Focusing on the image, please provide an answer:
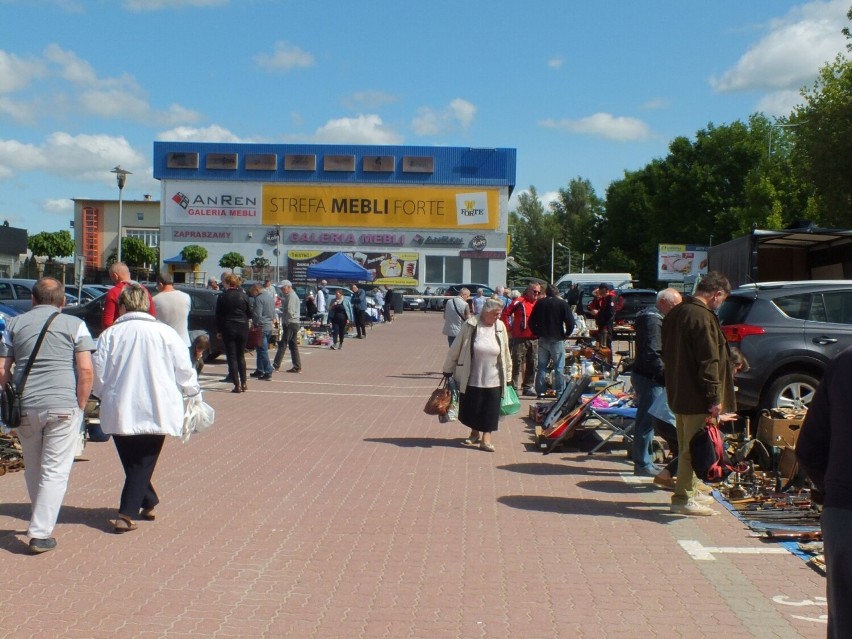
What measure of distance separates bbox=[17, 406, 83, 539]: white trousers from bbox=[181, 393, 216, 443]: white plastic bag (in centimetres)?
103

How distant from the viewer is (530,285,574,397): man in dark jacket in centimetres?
1562

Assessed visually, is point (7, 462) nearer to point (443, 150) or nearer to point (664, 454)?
point (664, 454)

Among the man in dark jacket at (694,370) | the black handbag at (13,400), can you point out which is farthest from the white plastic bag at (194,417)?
the man in dark jacket at (694,370)

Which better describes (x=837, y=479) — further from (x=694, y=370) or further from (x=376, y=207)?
(x=376, y=207)

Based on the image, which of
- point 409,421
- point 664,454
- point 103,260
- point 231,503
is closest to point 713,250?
point 409,421

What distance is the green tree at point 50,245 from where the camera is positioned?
8094cm

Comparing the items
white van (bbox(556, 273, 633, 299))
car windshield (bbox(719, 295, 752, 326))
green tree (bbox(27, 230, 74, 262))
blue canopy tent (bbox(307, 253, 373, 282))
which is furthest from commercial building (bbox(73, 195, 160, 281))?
car windshield (bbox(719, 295, 752, 326))

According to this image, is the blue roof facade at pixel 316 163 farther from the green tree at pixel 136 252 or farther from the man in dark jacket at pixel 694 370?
the man in dark jacket at pixel 694 370

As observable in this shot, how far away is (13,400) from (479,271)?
6193 cm

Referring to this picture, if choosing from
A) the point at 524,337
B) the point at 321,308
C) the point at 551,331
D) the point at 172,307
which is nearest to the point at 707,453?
the point at 172,307

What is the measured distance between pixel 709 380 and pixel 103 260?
101 meters

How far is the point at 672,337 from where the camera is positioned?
26.1 ft

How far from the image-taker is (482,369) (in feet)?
36.1

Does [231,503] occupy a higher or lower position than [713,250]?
lower
